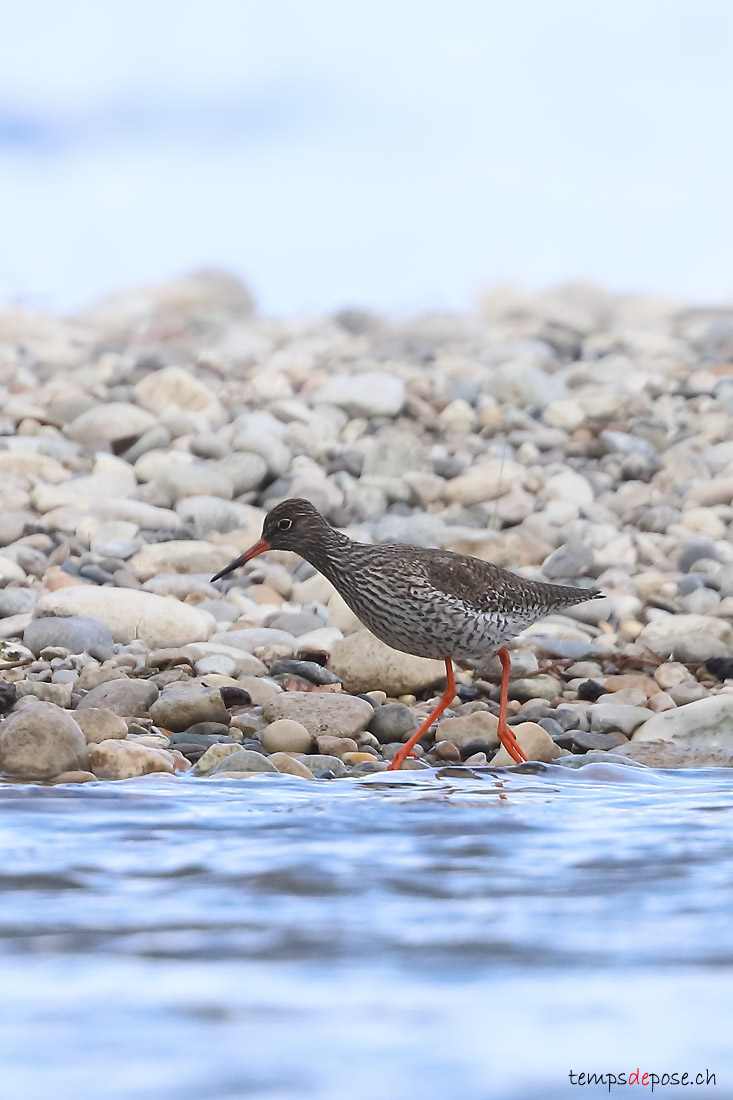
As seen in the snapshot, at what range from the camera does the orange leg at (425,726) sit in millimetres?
6434

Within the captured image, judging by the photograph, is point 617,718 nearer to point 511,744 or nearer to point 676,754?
point 676,754

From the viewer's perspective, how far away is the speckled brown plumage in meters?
6.96

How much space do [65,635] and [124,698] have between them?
47.5 inches

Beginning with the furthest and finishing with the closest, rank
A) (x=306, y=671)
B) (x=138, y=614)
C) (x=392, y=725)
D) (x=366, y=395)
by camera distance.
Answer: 1. (x=366, y=395)
2. (x=138, y=614)
3. (x=306, y=671)
4. (x=392, y=725)

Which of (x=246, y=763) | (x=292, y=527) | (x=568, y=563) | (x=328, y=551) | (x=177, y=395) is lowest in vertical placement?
(x=246, y=763)

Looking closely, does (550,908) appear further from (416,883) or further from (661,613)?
(661,613)

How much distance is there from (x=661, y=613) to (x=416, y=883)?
4.89 meters

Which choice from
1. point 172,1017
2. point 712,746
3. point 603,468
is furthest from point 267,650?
point 603,468

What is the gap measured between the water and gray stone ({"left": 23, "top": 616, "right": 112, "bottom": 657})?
7.64 ft

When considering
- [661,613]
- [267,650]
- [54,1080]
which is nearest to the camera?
[54,1080]

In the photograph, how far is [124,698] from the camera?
710 centimetres

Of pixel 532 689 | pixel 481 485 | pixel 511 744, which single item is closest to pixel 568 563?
pixel 481 485

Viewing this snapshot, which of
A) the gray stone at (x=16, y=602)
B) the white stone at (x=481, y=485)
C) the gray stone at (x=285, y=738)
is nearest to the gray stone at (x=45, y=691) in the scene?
the gray stone at (x=285, y=738)

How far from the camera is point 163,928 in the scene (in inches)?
170
